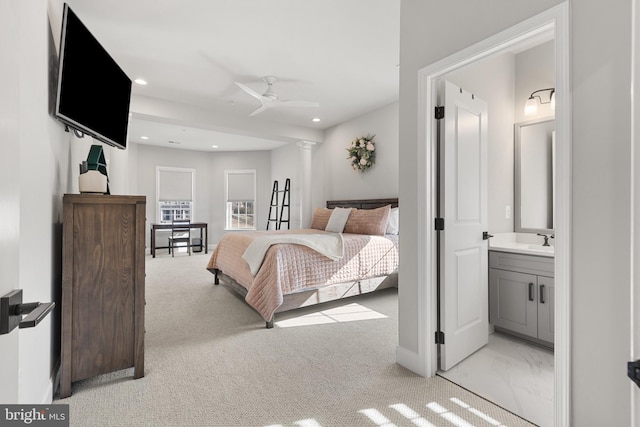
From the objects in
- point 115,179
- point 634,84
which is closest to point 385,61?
point 634,84

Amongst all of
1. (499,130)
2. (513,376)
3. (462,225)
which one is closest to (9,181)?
(462,225)

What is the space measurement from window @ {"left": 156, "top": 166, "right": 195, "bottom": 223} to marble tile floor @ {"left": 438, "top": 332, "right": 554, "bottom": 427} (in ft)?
25.6

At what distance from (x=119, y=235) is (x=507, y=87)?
3553 mm

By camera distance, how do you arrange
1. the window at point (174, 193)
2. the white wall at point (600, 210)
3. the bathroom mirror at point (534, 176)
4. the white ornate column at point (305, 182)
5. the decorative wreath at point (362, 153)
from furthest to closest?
the window at point (174, 193)
the white ornate column at point (305, 182)
the decorative wreath at point (362, 153)
the bathroom mirror at point (534, 176)
the white wall at point (600, 210)

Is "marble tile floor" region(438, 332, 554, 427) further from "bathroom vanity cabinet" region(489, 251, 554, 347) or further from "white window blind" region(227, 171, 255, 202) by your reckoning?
"white window blind" region(227, 171, 255, 202)

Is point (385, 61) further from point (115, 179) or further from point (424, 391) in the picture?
point (115, 179)

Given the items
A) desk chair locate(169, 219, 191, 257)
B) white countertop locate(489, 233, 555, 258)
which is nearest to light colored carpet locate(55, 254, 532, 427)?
white countertop locate(489, 233, 555, 258)

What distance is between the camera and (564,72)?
4.47 feet

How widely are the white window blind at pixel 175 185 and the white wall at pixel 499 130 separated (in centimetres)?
750

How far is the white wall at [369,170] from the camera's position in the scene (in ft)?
16.7

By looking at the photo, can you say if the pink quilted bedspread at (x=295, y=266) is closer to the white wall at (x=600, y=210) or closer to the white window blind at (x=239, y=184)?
the white wall at (x=600, y=210)

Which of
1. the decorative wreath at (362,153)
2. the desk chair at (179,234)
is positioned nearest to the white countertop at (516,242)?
the decorative wreath at (362,153)

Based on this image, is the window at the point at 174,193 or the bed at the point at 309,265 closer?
the bed at the point at 309,265

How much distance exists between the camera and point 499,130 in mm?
2945
